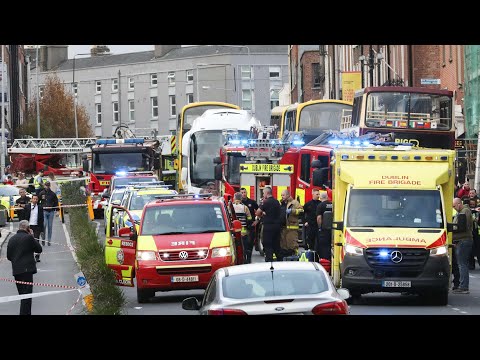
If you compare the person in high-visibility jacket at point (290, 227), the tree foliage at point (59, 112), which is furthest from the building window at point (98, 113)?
the person in high-visibility jacket at point (290, 227)

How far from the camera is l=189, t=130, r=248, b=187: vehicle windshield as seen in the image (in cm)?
5088

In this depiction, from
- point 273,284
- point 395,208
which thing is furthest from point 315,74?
point 273,284

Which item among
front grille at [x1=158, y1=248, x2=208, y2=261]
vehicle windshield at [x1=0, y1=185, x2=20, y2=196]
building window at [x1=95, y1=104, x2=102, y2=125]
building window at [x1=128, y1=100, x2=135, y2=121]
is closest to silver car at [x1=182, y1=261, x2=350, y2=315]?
front grille at [x1=158, y1=248, x2=208, y2=261]

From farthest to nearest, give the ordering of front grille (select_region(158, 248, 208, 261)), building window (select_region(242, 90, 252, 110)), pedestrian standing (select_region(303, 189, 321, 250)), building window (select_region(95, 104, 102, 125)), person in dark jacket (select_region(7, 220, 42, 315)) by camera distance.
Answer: building window (select_region(95, 104, 102, 125)) < building window (select_region(242, 90, 252, 110)) < pedestrian standing (select_region(303, 189, 321, 250)) < front grille (select_region(158, 248, 208, 261)) < person in dark jacket (select_region(7, 220, 42, 315))

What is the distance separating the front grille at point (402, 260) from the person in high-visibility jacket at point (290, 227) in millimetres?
7178

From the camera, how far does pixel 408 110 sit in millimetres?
36031

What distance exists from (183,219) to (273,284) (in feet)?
34.1

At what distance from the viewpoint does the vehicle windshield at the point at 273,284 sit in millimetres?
13359

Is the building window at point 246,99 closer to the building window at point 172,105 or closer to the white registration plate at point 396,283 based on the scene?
the building window at point 172,105

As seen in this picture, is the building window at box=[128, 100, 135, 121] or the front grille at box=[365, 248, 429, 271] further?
the building window at box=[128, 100, 135, 121]

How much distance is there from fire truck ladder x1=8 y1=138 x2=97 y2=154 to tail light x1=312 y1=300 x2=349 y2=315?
206ft

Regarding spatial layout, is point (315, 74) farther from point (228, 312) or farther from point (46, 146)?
point (228, 312)

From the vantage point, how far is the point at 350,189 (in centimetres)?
2272

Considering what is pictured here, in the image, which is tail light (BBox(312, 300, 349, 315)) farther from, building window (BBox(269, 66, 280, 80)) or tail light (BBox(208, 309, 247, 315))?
building window (BBox(269, 66, 280, 80))
